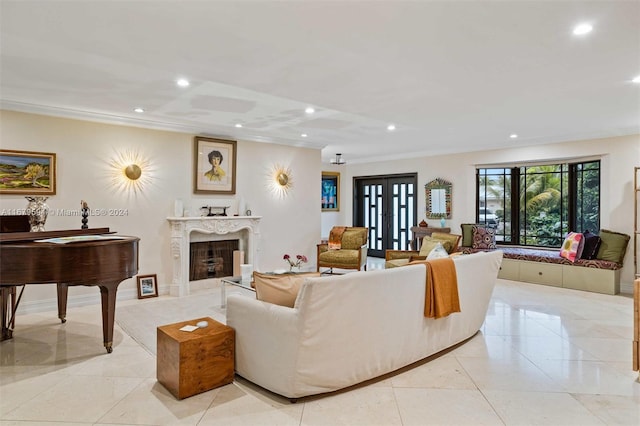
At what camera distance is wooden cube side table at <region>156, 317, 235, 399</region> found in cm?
241

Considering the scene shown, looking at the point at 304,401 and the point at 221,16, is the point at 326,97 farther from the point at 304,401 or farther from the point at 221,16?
the point at 304,401

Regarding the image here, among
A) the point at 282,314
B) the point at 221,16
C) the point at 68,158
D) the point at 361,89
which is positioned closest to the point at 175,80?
the point at 221,16

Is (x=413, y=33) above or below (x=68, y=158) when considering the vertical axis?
above

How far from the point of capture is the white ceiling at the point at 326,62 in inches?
89.8

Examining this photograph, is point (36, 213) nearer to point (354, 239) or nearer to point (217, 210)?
point (217, 210)

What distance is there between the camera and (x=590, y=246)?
18.5 feet

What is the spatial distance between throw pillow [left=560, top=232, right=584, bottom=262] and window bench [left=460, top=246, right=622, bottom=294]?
7 centimetres

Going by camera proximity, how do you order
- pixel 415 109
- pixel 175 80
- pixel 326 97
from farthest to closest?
A: pixel 415 109
pixel 326 97
pixel 175 80

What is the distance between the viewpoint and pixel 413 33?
2.51 m

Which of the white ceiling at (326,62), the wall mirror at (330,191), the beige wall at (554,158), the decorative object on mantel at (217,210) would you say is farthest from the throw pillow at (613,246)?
the decorative object on mantel at (217,210)

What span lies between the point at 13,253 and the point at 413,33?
3190 millimetres

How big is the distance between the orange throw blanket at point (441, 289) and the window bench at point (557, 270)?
3.78 meters

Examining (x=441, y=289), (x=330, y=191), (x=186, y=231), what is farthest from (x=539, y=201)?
(x=186, y=231)

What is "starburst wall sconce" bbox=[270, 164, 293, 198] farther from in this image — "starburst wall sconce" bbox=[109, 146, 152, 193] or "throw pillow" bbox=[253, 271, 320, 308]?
"throw pillow" bbox=[253, 271, 320, 308]
